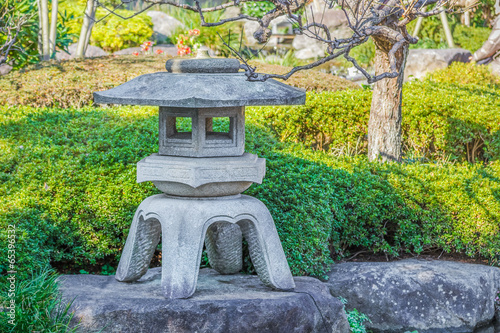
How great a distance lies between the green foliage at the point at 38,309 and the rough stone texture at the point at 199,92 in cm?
123

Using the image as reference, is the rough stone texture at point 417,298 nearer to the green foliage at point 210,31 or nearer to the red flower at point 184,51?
the red flower at point 184,51

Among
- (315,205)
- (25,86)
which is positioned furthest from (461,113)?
(25,86)

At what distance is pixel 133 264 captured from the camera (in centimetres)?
392

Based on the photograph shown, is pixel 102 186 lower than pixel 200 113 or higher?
lower

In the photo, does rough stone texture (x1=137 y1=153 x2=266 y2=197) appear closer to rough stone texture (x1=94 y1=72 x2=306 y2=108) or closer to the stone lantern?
the stone lantern

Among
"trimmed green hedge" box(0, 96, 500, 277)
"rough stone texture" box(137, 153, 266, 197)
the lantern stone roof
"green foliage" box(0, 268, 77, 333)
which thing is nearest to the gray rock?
"green foliage" box(0, 268, 77, 333)

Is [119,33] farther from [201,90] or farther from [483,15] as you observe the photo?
[201,90]

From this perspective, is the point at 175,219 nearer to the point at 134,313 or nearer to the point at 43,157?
the point at 134,313

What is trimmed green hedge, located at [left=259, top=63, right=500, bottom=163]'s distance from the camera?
677cm

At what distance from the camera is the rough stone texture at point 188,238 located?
3.57m

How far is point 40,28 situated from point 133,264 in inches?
288

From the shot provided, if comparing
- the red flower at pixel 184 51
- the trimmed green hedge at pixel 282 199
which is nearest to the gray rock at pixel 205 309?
the trimmed green hedge at pixel 282 199

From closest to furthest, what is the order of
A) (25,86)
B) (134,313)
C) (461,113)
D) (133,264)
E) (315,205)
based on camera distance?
(134,313)
(133,264)
(315,205)
(461,113)
(25,86)

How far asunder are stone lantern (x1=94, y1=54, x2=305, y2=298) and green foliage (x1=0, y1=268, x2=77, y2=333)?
58 cm
